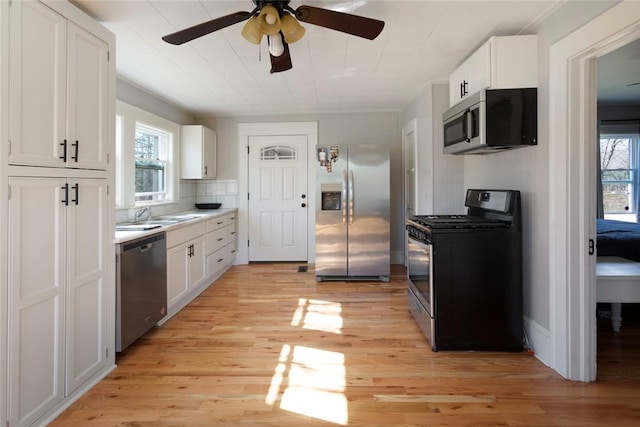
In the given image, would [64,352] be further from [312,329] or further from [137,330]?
[312,329]

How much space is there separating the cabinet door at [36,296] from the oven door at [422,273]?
7.29 feet

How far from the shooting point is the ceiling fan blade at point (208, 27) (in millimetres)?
1794

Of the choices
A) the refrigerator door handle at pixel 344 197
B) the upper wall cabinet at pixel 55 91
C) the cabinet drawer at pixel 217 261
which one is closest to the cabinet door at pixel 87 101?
the upper wall cabinet at pixel 55 91

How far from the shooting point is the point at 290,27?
5.99 ft

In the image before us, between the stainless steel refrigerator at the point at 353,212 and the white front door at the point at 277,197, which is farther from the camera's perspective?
the white front door at the point at 277,197

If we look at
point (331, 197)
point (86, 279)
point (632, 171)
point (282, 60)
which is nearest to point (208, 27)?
point (282, 60)

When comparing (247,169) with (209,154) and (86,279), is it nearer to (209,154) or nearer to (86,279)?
(209,154)

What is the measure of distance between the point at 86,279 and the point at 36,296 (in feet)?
1.14

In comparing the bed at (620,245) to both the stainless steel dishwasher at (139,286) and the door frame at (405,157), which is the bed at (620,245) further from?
the stainless steel dishwasher at (139,286)

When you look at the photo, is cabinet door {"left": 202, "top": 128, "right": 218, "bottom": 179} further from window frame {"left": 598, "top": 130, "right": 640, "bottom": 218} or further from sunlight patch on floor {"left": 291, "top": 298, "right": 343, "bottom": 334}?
window frame {"left": 598, "top": 130, "right": 640, "bottom": 218}

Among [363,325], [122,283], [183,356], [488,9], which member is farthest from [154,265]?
[488,9]

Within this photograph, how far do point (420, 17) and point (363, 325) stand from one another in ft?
7.75

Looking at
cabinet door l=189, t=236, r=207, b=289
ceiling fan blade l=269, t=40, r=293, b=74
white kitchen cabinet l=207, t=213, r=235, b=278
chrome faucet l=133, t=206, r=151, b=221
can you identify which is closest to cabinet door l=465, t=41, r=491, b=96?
ceiling fan blade l=269, t=40, r=293, b=74

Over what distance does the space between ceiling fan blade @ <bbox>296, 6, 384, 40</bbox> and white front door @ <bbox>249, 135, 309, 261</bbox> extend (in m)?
3.45
